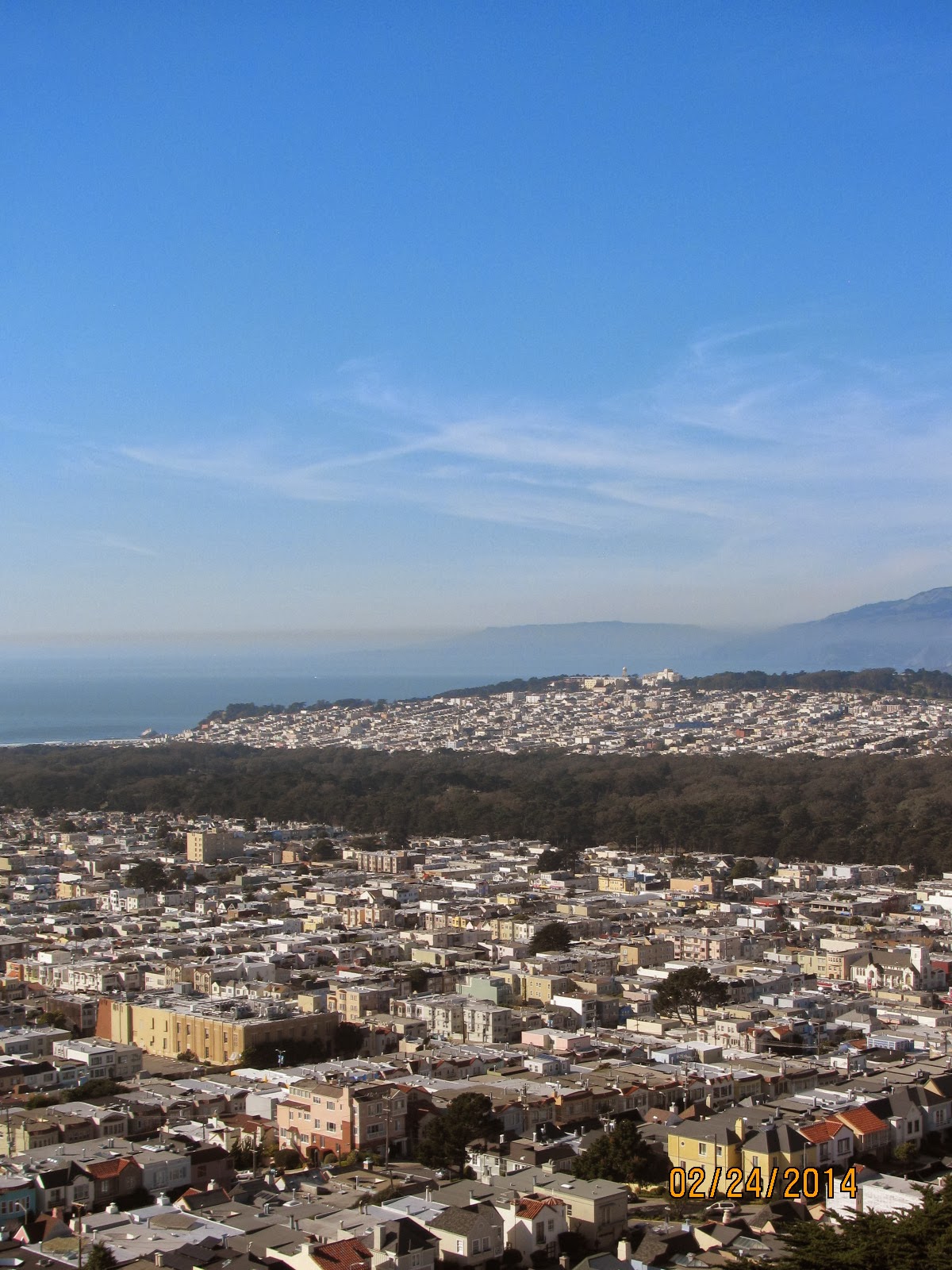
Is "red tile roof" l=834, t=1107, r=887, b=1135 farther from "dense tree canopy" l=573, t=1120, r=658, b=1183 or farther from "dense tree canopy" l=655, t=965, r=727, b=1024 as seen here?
"dense tree canopy" l=655, t=965, r=727, b=1024

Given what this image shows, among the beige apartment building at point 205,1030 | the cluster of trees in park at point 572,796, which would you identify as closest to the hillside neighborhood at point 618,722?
the cluster of trees in park at point 572,796

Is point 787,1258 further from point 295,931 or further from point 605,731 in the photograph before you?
point 605,731

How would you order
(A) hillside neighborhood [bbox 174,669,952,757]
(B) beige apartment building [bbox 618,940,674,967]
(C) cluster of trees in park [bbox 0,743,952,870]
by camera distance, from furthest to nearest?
(A) hillside neighborhood [bbox 174,669,952,757] < (C) cluster of trees in park [bbox 0,743,952,870] < (B) beige apartment building [bbox 618,940,674,967]

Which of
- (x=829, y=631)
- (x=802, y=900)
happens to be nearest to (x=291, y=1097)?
(x=802, y=900)

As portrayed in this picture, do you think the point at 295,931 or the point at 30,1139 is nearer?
the point at 30,1139

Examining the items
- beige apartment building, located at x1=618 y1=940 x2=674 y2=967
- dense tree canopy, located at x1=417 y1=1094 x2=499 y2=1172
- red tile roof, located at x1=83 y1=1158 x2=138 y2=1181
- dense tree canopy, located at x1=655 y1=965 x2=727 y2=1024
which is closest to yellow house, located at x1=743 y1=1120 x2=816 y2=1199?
dense tree canopy, located at x1=417 y1=1094 x2=499 y2=1172

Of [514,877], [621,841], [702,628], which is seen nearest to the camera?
[514,877]
